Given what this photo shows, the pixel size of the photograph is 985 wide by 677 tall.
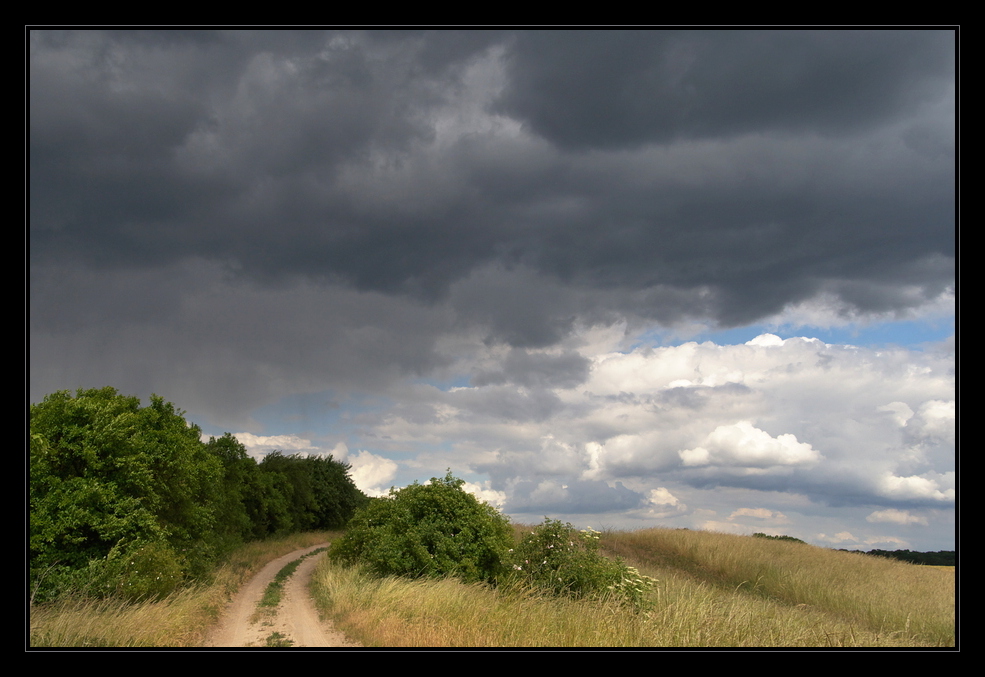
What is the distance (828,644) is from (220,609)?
17.6m

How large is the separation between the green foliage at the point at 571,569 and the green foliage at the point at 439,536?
128 cm

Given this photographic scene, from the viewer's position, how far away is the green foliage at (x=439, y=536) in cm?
2034

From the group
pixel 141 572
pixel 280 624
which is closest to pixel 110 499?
pixel 141 572

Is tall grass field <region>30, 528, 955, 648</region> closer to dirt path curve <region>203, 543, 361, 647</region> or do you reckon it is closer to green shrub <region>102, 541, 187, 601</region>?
dirt path curve <region>203, 543, 361, 647</region>

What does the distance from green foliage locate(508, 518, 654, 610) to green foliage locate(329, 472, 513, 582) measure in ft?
4.18

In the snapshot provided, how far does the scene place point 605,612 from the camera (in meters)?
13.9

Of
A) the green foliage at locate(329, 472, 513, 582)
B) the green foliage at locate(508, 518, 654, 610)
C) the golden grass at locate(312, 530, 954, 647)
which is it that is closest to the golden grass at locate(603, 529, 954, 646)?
the golden grass at locate(312, 530, 954, 647)

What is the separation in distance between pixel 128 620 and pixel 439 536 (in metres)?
10.0

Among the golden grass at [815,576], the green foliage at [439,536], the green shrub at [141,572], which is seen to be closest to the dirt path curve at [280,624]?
the green shrub at [141,572]

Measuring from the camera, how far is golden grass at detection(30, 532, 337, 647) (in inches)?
458

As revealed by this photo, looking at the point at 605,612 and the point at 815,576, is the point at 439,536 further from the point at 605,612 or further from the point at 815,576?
the point at 815,576
